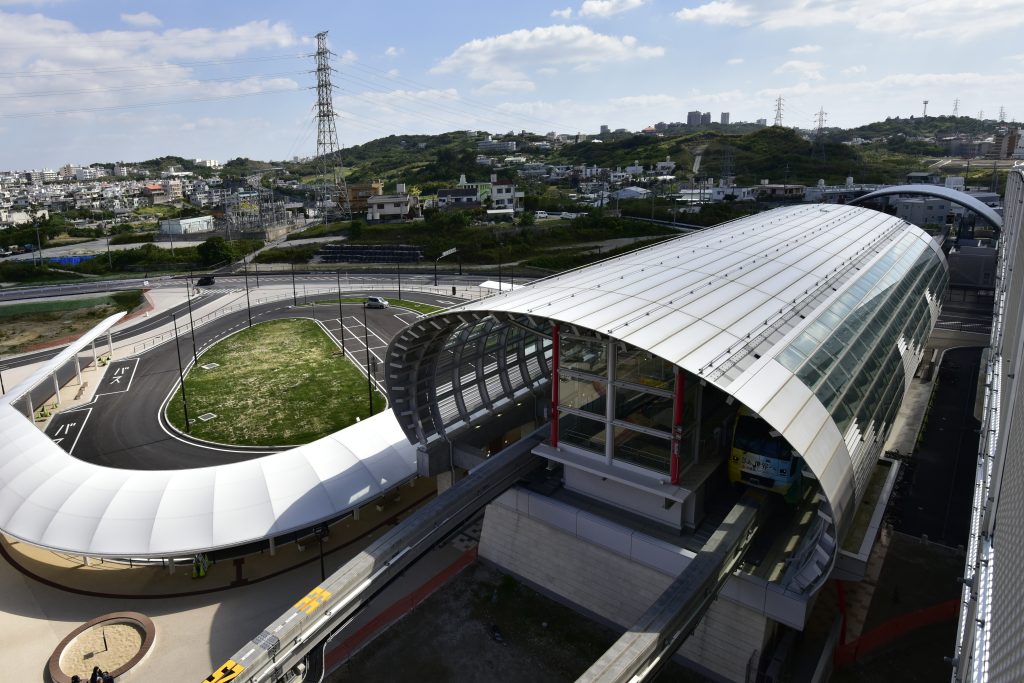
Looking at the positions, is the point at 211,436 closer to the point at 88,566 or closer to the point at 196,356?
the point at 88,566

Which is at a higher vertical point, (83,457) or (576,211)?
(576,211)

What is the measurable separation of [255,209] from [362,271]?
6150cm

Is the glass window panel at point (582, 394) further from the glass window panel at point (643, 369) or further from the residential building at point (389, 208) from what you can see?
the residential building at point (389, 208)

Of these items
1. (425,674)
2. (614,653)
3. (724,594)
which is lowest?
(425,674)

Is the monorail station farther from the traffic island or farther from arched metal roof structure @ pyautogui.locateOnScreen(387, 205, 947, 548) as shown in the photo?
the traffic island

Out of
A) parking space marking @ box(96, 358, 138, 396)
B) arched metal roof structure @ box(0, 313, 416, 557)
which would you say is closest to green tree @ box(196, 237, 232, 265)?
parking space marking @ box(96, 358, 138, 396)

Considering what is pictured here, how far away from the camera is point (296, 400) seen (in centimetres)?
3198

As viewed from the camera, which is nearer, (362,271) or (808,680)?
(808,680)

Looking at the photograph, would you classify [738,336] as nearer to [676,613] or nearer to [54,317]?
[676,613]

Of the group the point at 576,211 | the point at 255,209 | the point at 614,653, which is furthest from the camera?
the point at 255,209

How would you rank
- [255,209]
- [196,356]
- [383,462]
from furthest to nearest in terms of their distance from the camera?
[255,209] < [196,356] < [383,462]

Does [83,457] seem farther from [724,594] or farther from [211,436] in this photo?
[724,594]

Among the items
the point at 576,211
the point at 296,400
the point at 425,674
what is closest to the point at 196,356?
the point at 296,400

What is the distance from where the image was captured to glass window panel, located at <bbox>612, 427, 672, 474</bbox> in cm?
1486
